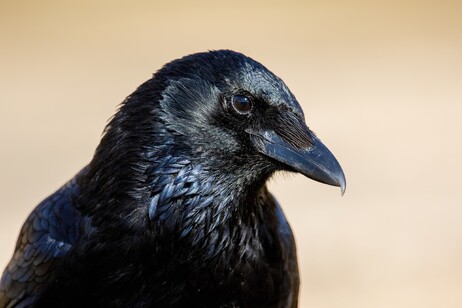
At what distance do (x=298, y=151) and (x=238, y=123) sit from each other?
Answer: 23 cm

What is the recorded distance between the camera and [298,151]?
4.43 meters

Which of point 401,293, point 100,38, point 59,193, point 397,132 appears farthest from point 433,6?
point 59,193

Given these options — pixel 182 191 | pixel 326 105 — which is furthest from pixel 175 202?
pixel 326 105

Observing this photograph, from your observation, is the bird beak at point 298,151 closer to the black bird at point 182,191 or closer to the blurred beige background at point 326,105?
the black bird at point 182,191

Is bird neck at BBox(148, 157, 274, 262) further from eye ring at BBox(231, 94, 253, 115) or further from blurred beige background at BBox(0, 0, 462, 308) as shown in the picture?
blurred beige background at BBox(0, 0, 462, 308)

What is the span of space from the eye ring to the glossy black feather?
2 centimetres

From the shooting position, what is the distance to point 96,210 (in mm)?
4547

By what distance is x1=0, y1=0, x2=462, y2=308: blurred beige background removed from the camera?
8398mm

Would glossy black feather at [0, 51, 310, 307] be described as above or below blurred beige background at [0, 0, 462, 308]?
below

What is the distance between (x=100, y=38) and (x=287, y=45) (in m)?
1.50

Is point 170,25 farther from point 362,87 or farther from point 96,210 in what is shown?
point 96,210

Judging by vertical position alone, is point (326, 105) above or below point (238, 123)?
above

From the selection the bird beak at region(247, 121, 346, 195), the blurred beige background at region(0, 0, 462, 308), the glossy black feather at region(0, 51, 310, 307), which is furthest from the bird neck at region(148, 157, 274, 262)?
the blurred beige background at region(0, 0, 462, 308)

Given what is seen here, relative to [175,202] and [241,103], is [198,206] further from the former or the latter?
[241,103]
